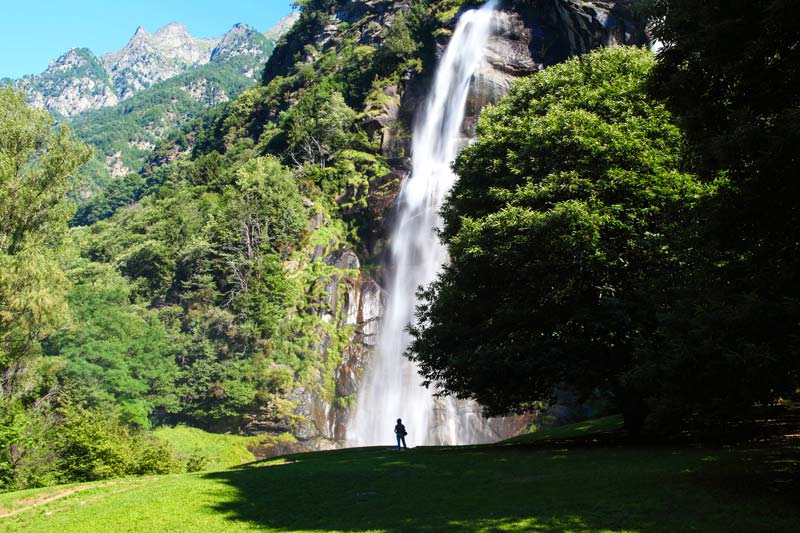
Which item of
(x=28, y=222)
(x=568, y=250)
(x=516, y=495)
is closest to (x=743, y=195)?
(x=516, y=495)

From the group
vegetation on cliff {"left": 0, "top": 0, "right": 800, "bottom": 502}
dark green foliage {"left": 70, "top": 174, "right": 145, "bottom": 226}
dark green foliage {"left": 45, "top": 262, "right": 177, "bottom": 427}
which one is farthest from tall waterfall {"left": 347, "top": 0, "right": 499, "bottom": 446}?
dark green foliage {"left": 70, "top": 174, "right": 145, "bottom": 226}

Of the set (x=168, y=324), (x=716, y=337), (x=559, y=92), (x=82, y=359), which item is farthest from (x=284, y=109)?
(x=716, y=337)

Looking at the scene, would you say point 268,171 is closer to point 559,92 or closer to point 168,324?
point 168,324

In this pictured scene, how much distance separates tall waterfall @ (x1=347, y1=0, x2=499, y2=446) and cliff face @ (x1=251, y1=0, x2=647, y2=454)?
1.21m

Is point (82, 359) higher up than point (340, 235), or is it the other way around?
point (340, 235)

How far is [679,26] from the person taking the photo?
400 inches

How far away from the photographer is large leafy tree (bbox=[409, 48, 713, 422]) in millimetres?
17281

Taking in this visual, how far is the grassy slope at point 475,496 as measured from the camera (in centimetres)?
887

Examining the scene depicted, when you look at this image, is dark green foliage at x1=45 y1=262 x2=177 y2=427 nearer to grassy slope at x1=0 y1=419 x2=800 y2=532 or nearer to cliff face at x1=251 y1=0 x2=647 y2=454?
cliff face at x1=251 y1=0 x2=647 y2=454

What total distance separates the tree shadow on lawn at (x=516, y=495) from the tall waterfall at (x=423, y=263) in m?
20.7

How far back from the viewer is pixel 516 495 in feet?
37.2

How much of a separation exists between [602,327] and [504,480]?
19.7 ft

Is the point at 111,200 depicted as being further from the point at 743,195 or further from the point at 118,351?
the point at 743,195

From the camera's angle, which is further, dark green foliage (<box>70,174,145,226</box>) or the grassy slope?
dark green foliage (<box>70,174,145,226</box>)
